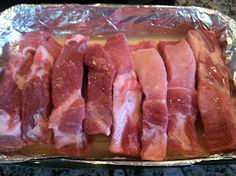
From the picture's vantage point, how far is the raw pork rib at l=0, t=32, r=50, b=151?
1149mm

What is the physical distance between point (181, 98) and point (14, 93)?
0.55m

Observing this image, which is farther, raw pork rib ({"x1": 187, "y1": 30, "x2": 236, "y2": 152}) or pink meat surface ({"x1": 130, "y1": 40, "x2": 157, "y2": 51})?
pink meat surface ({"x1": 130, "y1": 40, "x2": 157, "y2": 51})

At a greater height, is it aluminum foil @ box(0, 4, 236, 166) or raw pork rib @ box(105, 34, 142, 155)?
aluminum foil @ box(0, 4, 236, 166)

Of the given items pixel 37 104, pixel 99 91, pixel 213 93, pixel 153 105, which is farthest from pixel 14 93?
pixel 213 93

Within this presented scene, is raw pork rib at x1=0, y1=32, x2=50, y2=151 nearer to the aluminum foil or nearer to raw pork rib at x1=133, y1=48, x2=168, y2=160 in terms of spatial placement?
the aluminum foil

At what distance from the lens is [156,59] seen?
49.7 inches

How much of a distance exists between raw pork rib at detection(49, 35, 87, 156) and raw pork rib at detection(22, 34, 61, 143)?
3cm

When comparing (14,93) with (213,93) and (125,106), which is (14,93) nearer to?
(125,106)

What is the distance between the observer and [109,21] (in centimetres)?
146

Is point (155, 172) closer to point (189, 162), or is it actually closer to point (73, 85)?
point (189, 162)

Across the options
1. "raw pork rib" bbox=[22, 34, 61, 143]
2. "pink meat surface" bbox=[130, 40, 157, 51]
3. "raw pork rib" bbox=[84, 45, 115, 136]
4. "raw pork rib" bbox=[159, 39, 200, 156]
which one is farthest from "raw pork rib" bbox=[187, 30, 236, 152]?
"raw pork rib" bbox=[22, 34, 61, 143]

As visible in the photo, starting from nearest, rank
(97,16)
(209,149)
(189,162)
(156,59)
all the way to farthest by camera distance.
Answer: (189,162) → (209,149) → (156,59) → (97,16)

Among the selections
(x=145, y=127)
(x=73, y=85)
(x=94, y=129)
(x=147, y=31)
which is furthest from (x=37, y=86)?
(x=147, y=31)

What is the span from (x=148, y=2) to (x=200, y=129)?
58 centimetres
